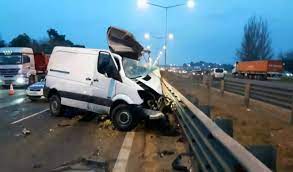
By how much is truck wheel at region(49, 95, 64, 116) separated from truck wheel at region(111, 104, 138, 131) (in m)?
3.49

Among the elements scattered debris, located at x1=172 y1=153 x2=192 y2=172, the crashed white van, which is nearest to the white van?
the crashed white van

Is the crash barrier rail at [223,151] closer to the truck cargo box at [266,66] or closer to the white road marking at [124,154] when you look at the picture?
the white road marking at [124,154]

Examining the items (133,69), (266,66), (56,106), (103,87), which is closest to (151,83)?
(133,69)

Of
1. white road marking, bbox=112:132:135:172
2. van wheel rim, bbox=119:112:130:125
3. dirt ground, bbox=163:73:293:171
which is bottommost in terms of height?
white road marking, bbox=112:132:135:172

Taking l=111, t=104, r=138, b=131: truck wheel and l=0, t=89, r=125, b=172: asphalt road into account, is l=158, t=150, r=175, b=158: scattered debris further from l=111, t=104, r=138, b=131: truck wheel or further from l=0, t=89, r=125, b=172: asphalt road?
l=111, t=104, r=138, b=131: truck wheel

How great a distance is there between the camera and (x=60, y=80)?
16609mm

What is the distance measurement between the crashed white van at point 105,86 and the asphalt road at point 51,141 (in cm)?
62

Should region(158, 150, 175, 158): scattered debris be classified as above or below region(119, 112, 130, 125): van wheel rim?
below

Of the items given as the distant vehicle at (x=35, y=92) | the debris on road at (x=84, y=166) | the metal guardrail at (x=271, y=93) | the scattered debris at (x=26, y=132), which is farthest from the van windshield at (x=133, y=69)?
the distant vehicle at (x=35, y=92)

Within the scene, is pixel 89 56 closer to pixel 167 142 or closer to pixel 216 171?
pixel 167 142

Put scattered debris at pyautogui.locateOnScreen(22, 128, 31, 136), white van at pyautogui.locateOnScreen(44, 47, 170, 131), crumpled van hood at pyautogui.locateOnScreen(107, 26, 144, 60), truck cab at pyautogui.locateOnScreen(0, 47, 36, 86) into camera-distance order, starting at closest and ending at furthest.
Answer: scattered debris at pyautogui.locateOnScreen(22, 128, 31, 136) < white van at pyautogui.locateOnScreen(44, 47, 170, 131) < crumpled van hood at pyautogui.locateOnScreen(107, 26, 144, 60) < truck cab at pyautogui.locateOnScreen(0, 47, 36, 86)

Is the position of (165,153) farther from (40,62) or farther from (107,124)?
(40,62)

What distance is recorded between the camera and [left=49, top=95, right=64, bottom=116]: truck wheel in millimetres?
16812

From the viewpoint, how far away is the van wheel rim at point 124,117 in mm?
13680
